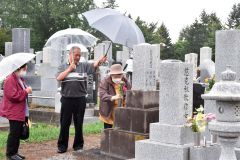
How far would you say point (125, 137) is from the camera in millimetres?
7559

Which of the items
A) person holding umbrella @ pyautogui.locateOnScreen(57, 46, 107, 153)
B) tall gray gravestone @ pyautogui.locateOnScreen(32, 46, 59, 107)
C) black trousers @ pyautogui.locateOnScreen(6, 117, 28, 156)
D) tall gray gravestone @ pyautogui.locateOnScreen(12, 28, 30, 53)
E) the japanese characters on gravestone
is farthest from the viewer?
tall gray gravestone @ pyautogui.locateOnScreen(12, 28, 30, 53)

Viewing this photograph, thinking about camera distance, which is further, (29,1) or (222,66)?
(29,1)

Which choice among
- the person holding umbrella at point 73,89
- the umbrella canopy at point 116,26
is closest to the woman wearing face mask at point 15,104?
the person holding umbrella at point 73,89

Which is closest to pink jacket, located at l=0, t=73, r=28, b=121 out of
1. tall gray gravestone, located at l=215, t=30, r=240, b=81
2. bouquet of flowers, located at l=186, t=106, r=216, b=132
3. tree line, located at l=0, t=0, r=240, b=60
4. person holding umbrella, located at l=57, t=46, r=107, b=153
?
person holding umbrella, located at l=57, t=46, r=107, b=153

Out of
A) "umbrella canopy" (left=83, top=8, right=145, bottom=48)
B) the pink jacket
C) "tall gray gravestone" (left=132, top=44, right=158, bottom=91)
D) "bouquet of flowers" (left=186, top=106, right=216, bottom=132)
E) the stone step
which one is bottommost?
the stone step

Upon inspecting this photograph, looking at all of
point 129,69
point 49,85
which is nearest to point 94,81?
point 49,85

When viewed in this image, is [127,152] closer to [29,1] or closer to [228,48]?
[228,48]

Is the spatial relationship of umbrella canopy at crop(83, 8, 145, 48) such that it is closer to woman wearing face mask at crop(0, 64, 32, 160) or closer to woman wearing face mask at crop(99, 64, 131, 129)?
woman wearing face mask at crop(99, 64, 131, 129)

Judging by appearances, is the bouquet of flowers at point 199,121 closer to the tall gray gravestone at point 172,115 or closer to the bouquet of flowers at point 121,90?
the tall gray gravestone at point 172,115

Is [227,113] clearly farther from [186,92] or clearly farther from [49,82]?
[49,82]

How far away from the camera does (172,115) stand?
638 centimetres

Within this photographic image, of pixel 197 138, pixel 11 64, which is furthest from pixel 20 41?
pixel 197 138

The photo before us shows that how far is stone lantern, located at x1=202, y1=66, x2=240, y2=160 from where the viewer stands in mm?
5012

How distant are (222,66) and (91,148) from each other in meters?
2.88
